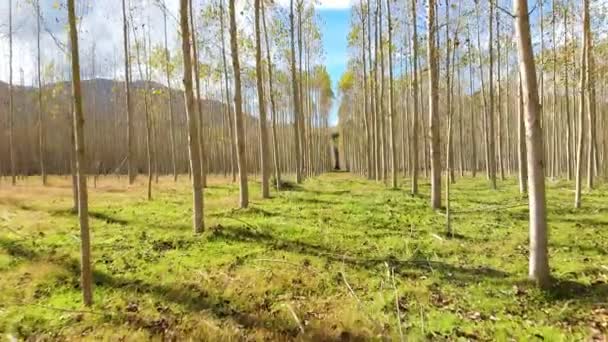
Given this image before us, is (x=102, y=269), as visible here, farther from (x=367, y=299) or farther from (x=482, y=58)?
(x=482, y=58)

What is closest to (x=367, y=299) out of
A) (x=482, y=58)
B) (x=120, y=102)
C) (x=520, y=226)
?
(x=520, y=226)

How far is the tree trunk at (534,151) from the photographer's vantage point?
17.6 feet

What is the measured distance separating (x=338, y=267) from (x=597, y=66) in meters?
16.4

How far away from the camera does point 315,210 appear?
1148 cm

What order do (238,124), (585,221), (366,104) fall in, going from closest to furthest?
(585,221) < (238,124) < (366,104)

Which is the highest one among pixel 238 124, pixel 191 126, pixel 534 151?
pixel 238 124

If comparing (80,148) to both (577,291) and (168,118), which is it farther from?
(168,118)

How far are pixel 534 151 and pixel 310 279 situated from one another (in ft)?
12.2

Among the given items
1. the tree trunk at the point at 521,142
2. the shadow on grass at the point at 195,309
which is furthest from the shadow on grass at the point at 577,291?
the tree trunk at the point at 521,142

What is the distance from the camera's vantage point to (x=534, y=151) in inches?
212

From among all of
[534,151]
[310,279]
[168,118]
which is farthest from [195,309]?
[168,118]

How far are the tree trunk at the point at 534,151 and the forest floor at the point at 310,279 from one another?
1.48 ft

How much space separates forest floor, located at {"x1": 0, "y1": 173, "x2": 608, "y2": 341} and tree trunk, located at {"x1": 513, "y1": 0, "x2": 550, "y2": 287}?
45 cm

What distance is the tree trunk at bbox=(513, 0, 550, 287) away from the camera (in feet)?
17.6
